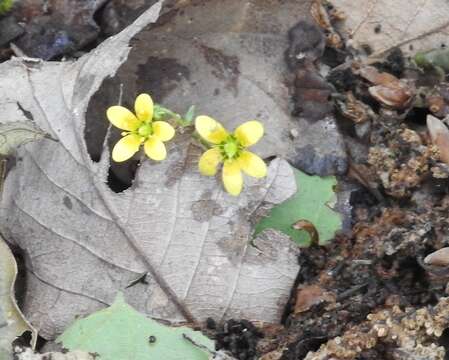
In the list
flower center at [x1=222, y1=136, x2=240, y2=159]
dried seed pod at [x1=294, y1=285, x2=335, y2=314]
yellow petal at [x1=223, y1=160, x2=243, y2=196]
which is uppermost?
flower center at [x1=222, y1=136, x2=240, y2=159]

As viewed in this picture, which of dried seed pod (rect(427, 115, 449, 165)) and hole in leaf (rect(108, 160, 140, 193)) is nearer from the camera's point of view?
dried seed pod (rect(427, 115, 449, 165))

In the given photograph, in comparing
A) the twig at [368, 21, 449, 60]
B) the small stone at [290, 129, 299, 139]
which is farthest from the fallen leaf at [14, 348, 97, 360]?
the twig at [368, 21, 449, 60]

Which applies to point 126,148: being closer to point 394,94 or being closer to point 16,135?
point 16,135

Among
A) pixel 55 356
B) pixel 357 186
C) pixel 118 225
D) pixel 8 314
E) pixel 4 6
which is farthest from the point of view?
pixel 4 6

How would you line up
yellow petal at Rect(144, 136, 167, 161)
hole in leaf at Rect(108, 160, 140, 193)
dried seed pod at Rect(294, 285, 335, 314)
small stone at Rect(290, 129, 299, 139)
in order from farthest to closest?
small stone at Rect(290, 129, 299, 139), hole in leaf at Rect(108, 160, 140, 193), yellow petal at Rect(144, 136, 167, 161), dried seed pod at Rect(294, 285, 335, 314)

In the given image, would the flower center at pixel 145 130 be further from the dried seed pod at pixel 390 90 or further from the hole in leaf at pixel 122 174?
the dried seed pod at pixel 390 90

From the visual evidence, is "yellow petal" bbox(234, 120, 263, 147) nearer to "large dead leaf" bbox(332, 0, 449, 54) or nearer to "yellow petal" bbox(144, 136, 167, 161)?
"yellow petal" bbox(144, 136, 167, 161)

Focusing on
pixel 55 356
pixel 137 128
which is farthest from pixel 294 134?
pixel 55 356
